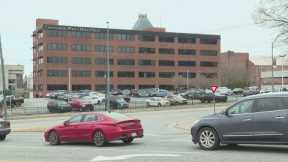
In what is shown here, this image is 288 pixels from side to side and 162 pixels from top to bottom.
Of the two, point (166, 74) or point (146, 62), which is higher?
point (146, 62)

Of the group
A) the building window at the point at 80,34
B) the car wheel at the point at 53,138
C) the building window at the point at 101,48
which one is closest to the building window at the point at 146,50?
the building window at the point at 101,48

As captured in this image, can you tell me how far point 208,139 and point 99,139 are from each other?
16.4ft

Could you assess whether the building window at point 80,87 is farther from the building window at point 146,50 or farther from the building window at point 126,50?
the building window at point 146,50

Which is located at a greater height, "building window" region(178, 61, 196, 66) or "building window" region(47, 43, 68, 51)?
"building window" region(47, 43, 68, 51)

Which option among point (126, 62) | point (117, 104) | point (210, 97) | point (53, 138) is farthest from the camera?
point (126, 62)

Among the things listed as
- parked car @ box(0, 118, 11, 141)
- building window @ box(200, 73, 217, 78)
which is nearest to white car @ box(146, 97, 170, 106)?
parked car @ box(0, 118, 11, 141)

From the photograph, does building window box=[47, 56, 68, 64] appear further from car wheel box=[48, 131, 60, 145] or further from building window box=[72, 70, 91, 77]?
car wheel box=[48, 131, 60, 145]

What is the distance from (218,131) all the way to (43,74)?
11720 cm

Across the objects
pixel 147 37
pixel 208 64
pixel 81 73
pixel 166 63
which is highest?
pixel 147 37

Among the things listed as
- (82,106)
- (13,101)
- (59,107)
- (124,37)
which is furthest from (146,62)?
(59,107)

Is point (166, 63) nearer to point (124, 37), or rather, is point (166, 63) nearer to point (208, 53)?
point (208, 53)

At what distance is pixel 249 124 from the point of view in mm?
15477

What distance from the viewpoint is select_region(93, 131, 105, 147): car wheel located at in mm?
19844

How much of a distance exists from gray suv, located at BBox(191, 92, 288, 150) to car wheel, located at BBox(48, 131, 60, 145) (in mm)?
6948
